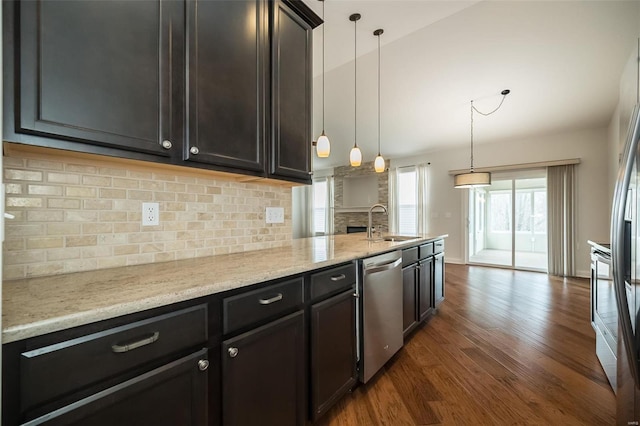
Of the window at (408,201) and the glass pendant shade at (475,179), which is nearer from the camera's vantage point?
the glass pendant shade at (475,179)

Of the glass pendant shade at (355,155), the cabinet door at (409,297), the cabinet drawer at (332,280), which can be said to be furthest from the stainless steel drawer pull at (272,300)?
the glass pendant shade at (355,155)

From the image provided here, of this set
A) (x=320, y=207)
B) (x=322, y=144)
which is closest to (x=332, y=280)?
(x=322, y=144)

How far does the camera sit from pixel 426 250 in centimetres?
275

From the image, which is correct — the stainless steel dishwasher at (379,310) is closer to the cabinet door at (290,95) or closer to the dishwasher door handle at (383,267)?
the dishwasher door handle at (383,267)

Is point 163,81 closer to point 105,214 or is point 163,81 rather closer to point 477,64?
point 105,214

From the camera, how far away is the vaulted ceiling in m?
2.85

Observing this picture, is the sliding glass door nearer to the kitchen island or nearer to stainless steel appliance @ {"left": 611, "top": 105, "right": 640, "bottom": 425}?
stainless steel appliance @ {"left": 611, "top": 105, "right": 640, "bottom": 425}

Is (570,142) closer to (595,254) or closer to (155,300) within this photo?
(595,254)

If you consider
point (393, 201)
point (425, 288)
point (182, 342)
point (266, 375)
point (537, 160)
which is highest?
point (537, 160)

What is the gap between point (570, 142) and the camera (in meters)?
5.03

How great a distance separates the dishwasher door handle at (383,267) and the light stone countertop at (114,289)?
0.49 metres

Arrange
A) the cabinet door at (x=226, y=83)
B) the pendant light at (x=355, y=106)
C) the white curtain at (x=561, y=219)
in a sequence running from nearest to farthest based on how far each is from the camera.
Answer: the cabinet door at (x=226, y=83), the pendant light at (x=355, y=106), the white curtain at (x=561, y=219)

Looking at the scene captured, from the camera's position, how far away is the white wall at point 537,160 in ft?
15.7

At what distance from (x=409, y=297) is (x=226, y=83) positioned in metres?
2.20
